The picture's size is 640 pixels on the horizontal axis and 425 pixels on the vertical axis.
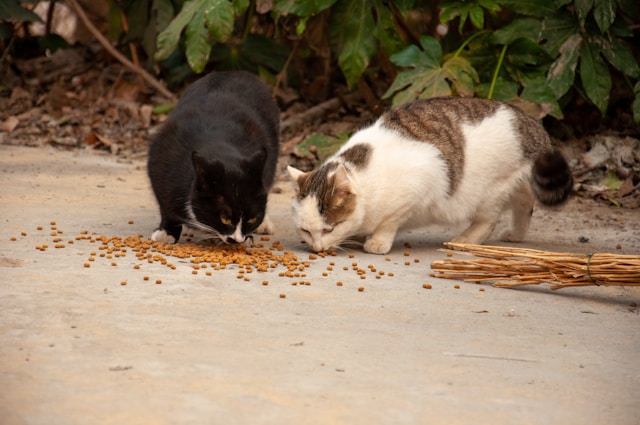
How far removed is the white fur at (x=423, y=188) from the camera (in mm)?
4844

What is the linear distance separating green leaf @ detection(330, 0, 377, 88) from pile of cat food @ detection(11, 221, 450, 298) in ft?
8.12

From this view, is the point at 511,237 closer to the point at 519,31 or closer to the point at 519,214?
the point at 519,214

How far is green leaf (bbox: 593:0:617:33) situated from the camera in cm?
633

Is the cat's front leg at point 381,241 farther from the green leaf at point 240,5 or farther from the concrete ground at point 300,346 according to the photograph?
the green leaf at point 240,5

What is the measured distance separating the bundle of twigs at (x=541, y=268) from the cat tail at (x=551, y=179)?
736 mm

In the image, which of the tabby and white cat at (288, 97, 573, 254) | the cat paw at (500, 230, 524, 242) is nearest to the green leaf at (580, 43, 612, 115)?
the tabby and white cat at (288, 97, 573, 254)

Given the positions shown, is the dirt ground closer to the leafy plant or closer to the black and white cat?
the black and white cat

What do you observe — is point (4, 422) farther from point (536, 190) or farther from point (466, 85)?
point (466, 85)

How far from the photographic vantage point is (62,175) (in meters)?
6.56

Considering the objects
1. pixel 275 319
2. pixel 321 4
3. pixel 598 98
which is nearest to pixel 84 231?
pixel 275 319

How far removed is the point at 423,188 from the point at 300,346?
84.2 inches

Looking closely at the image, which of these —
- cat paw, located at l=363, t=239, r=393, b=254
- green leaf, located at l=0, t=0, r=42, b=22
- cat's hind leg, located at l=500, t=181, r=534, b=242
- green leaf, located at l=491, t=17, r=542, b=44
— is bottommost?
cat paw, located at l=363, t=239, r=393, b=254

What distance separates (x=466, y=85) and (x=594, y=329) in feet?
10.8

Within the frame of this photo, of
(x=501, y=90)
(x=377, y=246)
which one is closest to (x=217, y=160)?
(x=377, y=246)
